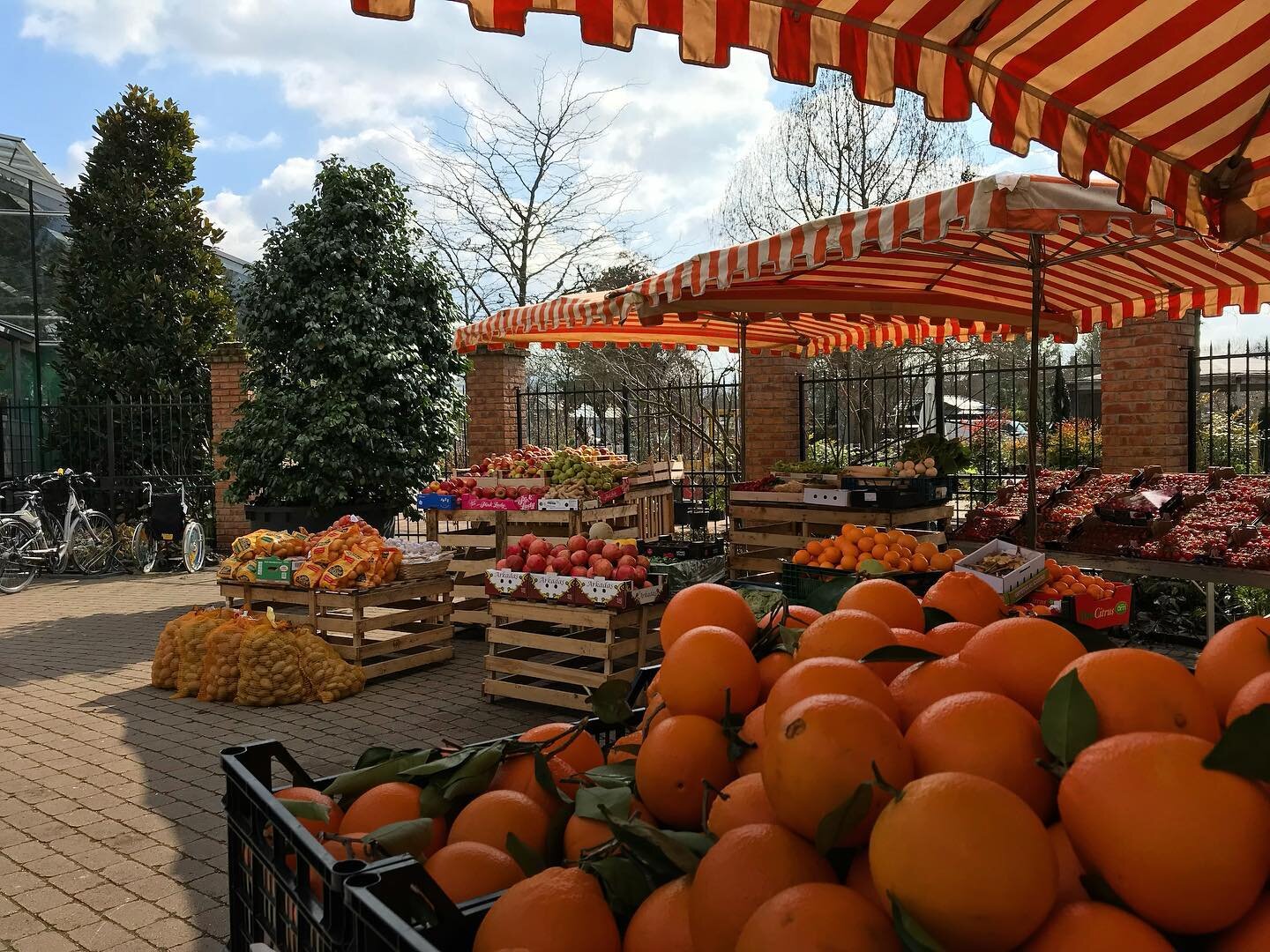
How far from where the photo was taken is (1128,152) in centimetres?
316

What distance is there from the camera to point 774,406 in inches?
487

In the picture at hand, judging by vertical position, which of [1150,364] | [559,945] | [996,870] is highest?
[1150,364]

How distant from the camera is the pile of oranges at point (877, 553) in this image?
525cm

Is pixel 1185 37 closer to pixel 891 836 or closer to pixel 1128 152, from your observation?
pixel 1128 152

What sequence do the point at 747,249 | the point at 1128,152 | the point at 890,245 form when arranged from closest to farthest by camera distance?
the point at 1128,152 < the point at 890,245 < the point at 747,249

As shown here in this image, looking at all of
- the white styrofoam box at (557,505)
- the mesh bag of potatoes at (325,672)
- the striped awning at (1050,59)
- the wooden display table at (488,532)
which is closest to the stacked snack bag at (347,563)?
the mesh bag of potatoes at (325,672)

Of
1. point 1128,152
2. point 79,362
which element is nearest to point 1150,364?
point 1128,152

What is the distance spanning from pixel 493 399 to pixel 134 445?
5.95 m

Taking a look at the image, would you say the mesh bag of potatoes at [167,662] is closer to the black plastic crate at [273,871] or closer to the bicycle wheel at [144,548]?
the black plastic crate at [273,871]

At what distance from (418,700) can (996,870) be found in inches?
238

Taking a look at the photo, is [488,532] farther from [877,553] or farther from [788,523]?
[877,553]

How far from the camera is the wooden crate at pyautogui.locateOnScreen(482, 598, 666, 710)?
6023mm

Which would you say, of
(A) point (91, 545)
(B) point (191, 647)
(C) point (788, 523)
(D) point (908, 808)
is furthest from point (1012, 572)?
(A) point (91, 545)

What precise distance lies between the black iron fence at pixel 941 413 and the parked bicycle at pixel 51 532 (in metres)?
9.88
